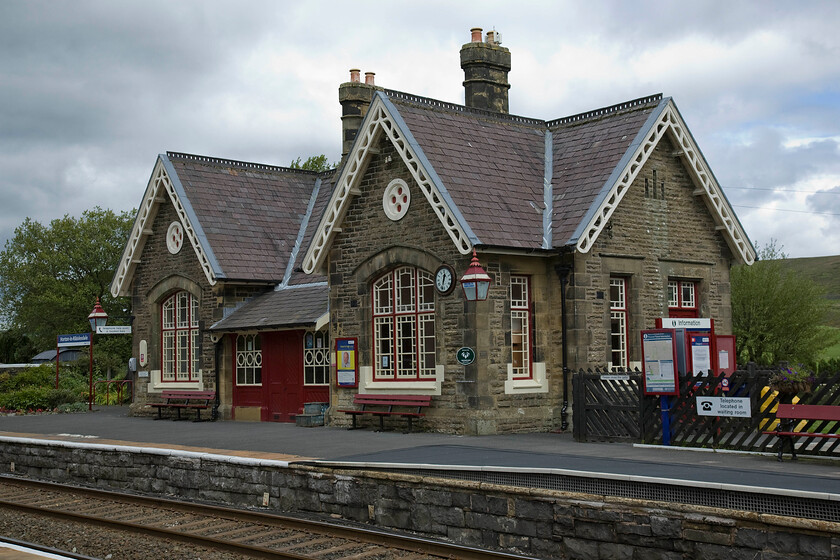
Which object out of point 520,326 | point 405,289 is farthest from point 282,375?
point 520,326

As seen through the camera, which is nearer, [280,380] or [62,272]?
[280,380]

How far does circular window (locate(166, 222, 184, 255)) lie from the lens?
87.3 ft

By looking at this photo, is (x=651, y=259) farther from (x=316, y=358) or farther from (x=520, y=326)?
(x=316, y=358)

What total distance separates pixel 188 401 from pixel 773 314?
22.0 metres

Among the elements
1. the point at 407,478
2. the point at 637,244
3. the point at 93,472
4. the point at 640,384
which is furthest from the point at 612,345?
the point at 93,472

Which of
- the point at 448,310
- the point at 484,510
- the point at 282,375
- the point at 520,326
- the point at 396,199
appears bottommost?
the point at 484,510

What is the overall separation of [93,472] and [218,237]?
9.62 metres

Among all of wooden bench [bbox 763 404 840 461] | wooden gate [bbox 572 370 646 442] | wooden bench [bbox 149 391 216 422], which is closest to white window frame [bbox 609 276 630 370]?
wooden gate [bbox 572 370 646 442]

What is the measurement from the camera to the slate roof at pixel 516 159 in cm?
1905

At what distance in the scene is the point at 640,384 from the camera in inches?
619

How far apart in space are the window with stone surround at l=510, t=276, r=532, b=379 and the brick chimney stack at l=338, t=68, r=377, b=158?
9.94 metres

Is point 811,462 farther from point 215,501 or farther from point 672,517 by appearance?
point 215,501

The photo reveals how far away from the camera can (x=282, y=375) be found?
24.2 meters

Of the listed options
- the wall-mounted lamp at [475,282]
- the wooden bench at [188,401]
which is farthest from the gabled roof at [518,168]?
the wooden bench at [188,401]
